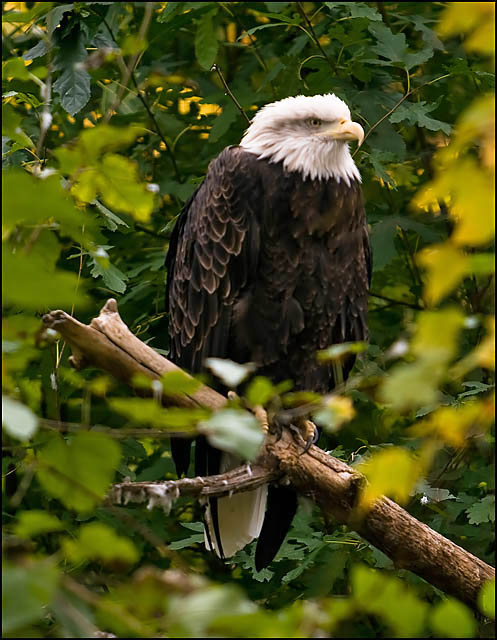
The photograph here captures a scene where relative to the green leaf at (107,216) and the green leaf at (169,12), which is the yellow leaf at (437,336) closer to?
the green leaf at (107,216)

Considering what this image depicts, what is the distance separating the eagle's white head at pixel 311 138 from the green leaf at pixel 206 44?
59 cm

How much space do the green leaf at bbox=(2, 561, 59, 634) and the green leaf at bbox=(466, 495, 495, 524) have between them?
2.75 m

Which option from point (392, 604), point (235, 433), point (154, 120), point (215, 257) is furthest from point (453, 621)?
point (154, 120)

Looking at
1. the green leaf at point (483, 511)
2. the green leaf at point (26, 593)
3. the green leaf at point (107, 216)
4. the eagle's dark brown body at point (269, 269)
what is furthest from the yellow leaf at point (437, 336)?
the green leaf at point (483, 511)

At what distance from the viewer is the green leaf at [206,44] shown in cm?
448

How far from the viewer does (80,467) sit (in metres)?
1.54

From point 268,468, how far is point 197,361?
0.82 meters

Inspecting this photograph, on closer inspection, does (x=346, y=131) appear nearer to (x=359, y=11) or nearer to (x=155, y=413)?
(x=359, y=11)

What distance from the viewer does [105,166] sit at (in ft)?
5.97

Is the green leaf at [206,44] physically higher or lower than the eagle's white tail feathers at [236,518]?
higher

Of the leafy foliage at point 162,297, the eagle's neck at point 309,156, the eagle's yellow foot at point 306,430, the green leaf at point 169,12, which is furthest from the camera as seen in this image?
the green leaf at point 169,12

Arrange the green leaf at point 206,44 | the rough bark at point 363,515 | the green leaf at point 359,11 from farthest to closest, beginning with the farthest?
1. the green leaf at point 206,44
2. the green leaf at point 359,11
3. the rough bark at point 363,515

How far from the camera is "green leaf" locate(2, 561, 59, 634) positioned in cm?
133

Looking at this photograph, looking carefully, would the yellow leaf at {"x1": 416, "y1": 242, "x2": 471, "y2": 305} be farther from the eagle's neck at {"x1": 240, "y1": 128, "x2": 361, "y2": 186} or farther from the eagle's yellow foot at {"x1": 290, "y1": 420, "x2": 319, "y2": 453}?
the eagle's neck at {"x1": 240, "y1": 128, "x2": 361, "y2": 186}
